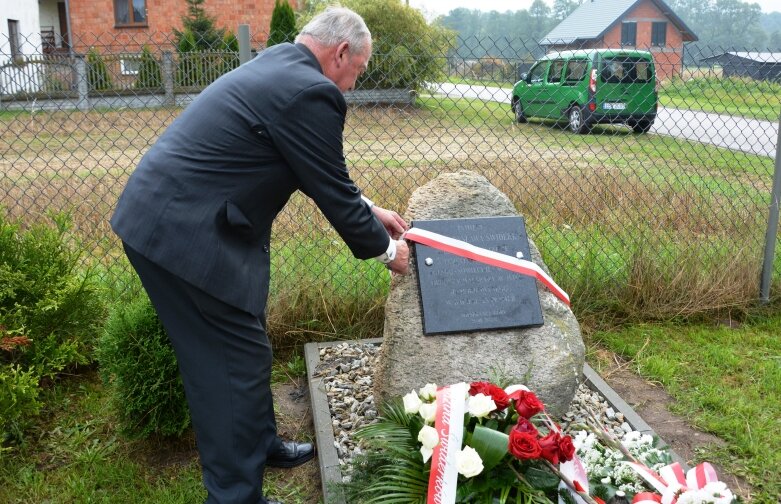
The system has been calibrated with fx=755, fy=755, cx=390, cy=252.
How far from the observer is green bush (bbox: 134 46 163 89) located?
4.73m

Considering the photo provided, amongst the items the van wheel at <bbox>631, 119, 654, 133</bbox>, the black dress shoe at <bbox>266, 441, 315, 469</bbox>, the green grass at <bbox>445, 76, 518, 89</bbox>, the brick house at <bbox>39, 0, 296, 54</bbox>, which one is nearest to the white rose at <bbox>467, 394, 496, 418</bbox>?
the black dress shoe at <bbox>266, 441, 315, 469</bbox>

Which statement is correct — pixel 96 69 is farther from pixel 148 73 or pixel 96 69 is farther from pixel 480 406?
pixel 480 406

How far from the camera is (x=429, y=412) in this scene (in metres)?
2.68

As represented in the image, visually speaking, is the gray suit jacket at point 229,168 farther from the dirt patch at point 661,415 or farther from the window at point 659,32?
the window at point 659,32

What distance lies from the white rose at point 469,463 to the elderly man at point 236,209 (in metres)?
0.85

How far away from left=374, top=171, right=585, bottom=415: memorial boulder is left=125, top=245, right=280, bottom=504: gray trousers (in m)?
0.77

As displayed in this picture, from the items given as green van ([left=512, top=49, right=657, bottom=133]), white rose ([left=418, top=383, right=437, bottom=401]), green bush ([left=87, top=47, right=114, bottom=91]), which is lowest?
white rose ([left=418, top=383, right=437, bottom=401])

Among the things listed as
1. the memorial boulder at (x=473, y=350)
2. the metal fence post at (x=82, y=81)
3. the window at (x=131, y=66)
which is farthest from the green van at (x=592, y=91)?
the metal fence post at (x=82, y=81)

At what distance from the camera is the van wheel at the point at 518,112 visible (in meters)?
5.84

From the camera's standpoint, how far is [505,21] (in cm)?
6338

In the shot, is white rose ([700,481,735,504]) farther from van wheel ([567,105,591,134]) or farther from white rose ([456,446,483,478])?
van wheel ([567,105,591,134])

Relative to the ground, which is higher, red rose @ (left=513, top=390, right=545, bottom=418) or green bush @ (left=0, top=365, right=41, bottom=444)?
red rose @ (left=513, top=390, right=545, bottom=418)

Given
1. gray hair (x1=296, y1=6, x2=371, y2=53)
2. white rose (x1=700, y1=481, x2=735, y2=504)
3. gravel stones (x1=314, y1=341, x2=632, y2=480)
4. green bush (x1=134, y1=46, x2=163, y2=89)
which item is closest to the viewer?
white rose (x1=700, y1=481, x2=735, y2=504)

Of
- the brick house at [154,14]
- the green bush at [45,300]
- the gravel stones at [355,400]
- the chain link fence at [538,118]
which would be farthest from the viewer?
the brick house at [154,14]
